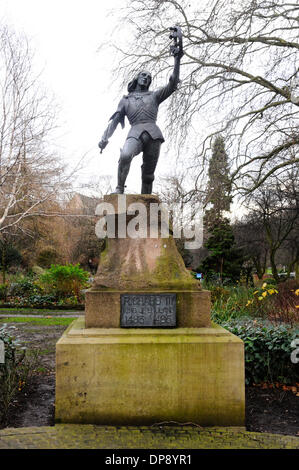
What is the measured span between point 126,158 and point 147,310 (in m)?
1.83

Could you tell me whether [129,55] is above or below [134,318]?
above

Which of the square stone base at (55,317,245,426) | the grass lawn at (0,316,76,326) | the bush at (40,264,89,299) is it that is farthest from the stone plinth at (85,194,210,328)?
the bush at (40,264,89,299)

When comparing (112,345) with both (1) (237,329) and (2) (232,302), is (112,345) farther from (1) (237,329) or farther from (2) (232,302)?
(2) (232,302)

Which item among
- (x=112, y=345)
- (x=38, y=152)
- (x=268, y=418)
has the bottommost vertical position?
(x=268, y=418)

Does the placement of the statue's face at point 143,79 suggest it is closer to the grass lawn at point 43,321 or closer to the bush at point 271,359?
the bush at point 271,359

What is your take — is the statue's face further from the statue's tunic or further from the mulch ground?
the mulch ground

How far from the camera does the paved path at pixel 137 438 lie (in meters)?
Result: 3.14

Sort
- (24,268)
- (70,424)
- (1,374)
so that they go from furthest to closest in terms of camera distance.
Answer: (24,268) → (1,374) → (70,424)

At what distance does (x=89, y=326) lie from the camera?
402cm

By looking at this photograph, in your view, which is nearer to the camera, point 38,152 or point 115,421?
point 115,421

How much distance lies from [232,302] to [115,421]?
23.1 ft

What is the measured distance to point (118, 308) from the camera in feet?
13.3

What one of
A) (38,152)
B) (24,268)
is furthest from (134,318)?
(24,268)

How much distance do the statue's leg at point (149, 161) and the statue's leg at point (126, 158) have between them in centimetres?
15
